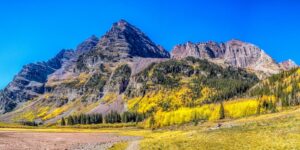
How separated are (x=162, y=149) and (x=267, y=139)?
49.7ft

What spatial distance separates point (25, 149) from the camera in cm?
7094

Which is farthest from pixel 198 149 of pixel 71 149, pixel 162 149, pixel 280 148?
pixel 71 149

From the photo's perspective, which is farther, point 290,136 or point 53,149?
point 53,149

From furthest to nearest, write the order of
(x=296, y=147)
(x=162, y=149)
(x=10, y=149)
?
1. (x=10, y=149)
2. (x=162, y=149)
3. (x=296, y=147)

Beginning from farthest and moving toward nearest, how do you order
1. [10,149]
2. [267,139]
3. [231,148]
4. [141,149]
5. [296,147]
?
[10,149], [141,149], [267,139], [231,148], [296,147]

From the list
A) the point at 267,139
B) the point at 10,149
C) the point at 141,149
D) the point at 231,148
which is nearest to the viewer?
the point at 231,148

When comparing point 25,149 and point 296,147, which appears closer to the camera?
point 296,147

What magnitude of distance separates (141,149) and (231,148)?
57.9ft

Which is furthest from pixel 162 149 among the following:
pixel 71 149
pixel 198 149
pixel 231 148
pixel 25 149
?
pixel 25 149

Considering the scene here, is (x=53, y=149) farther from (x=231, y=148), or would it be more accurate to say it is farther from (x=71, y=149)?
(x=231, y=148)

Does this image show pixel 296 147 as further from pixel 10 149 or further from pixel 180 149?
pixel 10 149

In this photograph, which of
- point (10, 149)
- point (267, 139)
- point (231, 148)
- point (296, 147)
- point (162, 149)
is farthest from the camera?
point (10, 149)

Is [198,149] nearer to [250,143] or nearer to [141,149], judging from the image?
[250,143]

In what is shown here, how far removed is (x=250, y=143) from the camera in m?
46.7
